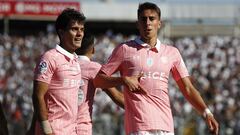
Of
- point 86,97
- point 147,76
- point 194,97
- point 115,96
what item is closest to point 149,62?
point 147,76

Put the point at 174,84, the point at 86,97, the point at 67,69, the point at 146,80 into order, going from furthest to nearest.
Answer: the point at 174,84
the point at 86,97
the point at 146,80
the point at 67,69

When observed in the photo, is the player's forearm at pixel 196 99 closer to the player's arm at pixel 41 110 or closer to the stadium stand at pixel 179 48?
the player's arm at pixel 41 110

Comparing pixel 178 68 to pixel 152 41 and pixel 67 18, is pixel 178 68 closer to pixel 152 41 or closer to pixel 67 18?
pixel 152 41

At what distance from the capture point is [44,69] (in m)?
8.20

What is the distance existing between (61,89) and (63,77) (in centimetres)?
12

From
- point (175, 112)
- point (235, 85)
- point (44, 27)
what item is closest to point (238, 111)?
point (175, 112)

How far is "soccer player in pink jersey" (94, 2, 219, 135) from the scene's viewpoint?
8648 millimetres

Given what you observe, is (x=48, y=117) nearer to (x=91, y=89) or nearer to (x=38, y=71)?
(x=38, y=71)

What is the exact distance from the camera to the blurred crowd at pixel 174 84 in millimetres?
23859

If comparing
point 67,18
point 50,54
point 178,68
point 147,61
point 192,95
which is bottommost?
point 192,95

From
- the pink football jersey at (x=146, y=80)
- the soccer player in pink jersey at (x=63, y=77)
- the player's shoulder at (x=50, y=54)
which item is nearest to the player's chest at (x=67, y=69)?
the soccer player in pink jersey at (x=63, y=77)

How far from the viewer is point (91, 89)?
30.8 feet

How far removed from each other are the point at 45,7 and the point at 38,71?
119 ft

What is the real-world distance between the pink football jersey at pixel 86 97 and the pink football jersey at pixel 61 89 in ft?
2.27
